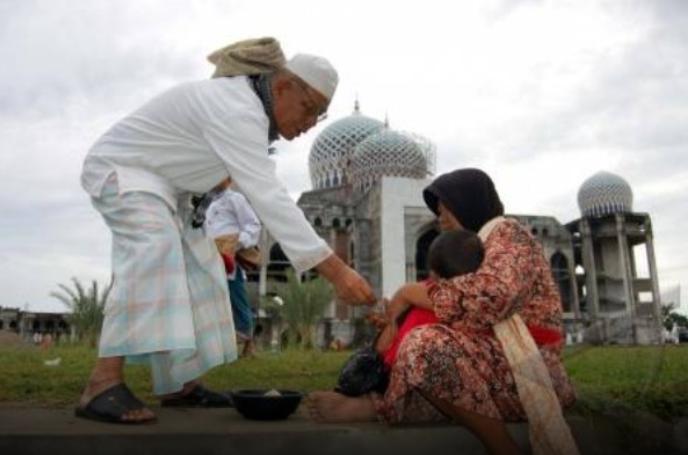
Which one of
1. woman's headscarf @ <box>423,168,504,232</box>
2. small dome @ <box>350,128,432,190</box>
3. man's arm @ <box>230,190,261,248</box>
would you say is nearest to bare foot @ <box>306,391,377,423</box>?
woman's headscarf @ <box>423,168,504,232</box>

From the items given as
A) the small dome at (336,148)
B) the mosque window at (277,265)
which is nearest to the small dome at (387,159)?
the small dome at (336,148)

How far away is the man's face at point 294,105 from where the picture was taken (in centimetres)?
266

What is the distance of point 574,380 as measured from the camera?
4.46m

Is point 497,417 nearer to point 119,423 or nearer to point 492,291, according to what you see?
point 492,291

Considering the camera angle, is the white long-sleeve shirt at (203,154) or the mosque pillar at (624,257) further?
the mosque pillar at (624,257)

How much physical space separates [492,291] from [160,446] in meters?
1.27

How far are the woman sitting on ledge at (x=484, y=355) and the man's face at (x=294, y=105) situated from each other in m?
0.94

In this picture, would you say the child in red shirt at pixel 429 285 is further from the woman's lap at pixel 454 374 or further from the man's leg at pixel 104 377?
the man's leg at pixel 104 377

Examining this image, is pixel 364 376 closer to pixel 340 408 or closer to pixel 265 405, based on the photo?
pixel 340 408

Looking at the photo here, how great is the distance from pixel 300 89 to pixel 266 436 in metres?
1.46

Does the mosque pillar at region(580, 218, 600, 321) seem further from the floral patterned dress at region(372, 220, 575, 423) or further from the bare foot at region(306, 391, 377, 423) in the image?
the bare foot at region(306, 391, 377, 423)

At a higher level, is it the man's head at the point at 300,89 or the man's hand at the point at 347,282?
the man's head at the point at 300,89

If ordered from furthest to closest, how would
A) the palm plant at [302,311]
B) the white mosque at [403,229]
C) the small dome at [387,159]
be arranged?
the small dome at [387,159] < the white mosque at [403,229] < the palm plant at [302,311]

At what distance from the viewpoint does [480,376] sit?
2236 millimetres
